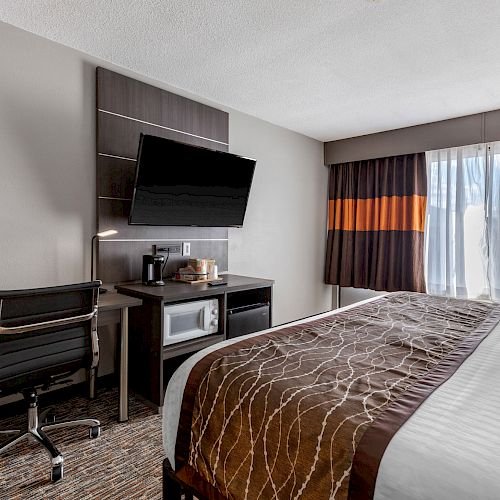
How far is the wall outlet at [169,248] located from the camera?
10.1 ft

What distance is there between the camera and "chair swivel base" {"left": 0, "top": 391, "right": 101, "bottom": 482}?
1.77 meters

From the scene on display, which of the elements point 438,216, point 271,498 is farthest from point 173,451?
point 438,216

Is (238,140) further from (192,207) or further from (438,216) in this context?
(438,216)

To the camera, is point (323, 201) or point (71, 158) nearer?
point (71, 158)

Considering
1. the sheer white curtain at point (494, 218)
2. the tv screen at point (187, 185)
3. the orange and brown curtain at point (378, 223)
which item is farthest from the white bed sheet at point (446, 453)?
the orange and brown curtain at point (378, 223)

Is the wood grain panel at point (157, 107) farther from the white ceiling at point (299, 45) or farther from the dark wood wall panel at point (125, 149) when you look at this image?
the white ceiling at point (299, 45)

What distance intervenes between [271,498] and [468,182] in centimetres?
384

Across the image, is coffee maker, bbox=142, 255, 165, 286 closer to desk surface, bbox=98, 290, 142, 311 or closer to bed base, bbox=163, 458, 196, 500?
desk surface, bbox=98, 290, 142, 311

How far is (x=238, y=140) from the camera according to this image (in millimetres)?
3729

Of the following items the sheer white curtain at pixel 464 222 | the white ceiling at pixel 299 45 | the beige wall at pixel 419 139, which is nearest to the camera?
the white ceiling at pixel 299 45

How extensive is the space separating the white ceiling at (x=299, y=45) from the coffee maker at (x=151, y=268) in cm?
144

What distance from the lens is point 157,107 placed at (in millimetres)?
3018

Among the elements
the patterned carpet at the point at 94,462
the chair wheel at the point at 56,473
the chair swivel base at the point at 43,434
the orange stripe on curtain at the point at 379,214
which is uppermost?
the orange stripe on curtain at the point at 379,214

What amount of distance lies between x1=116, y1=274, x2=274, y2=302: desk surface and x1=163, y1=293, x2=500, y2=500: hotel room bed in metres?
0.93
